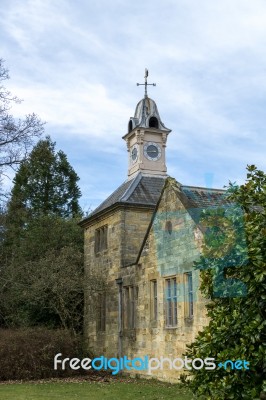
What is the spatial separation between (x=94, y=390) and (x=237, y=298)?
947 cm

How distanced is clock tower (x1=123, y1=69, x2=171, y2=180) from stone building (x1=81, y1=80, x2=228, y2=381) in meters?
0.05

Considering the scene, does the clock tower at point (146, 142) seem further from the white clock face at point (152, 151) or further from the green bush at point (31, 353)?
the green bush at point (31, 353)

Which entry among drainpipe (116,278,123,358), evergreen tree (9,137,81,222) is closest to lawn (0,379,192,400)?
drainpipe (116,278,123,358)

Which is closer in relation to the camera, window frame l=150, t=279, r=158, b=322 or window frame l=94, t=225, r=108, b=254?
window frame l=150, t=279, r=158, b=322

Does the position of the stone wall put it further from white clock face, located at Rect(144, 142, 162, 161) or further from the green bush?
white clock face, located at Rect(144, 142, 162, 161)

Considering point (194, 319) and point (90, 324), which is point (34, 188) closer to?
point (90, 324)

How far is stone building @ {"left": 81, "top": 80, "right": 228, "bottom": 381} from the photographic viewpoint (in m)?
15.2

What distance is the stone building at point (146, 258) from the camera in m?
15.2

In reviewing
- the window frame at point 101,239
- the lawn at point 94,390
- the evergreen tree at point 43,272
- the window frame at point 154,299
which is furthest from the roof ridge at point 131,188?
the lawn at point 94,390

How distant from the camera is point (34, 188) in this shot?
134ft

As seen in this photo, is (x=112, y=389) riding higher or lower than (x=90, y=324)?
lower

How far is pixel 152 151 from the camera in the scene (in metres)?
24.5

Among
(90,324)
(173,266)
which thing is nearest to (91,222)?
(90,324)

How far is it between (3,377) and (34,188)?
2454cm
